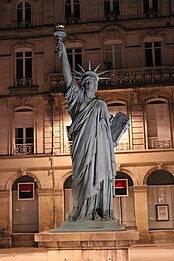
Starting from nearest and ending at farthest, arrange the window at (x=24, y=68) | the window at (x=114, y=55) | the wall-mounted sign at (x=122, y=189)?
the wall-mounted sign at (x=122, y=189), the window at (x=114, y=55), the window at (x=24, y=68)

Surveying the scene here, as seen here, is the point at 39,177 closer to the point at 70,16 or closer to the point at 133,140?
the point at 133,140

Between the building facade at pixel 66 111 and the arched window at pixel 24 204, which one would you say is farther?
the arched window at pixel 24 204

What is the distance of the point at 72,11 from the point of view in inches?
1009

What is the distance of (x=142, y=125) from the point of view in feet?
77.4

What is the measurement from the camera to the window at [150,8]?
82.2ft

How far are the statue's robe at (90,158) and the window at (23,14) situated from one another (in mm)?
21072

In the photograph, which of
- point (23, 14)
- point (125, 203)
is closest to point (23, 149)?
point (125, 203)

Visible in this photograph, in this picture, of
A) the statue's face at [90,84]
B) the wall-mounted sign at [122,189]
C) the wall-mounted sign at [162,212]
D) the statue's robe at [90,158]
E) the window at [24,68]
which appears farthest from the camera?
the window at [24,68]

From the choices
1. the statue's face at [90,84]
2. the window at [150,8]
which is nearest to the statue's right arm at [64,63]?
the statue's face at [90,84]

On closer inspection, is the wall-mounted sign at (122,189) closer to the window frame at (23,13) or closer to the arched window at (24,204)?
the arched window at (24,204)

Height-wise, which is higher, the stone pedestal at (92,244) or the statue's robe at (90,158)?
the statue's robe at (90,158)

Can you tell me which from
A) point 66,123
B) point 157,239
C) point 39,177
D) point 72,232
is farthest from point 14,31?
point 72,232

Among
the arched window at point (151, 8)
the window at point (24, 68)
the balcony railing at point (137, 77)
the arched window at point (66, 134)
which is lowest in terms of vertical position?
the arched window at point (66, 134)

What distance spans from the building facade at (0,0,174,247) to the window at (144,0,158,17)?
6 centimetres
